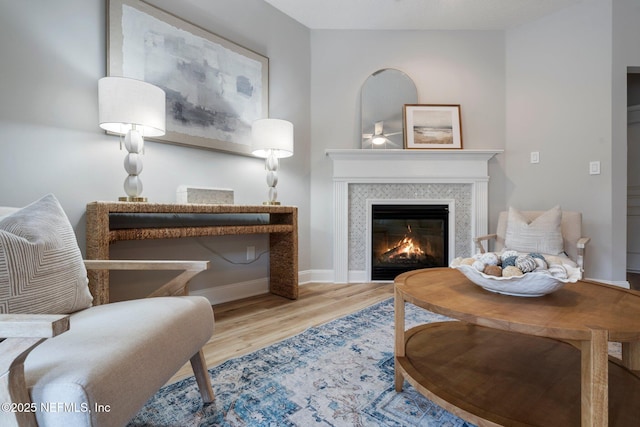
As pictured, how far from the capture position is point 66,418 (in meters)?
0.52

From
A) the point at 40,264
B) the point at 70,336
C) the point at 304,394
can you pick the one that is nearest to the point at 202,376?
the point at 304,394

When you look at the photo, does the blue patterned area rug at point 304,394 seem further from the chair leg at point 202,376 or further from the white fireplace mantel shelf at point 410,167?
the white fireplace mantel shelf at point 410,167

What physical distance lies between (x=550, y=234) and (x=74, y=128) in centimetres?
334

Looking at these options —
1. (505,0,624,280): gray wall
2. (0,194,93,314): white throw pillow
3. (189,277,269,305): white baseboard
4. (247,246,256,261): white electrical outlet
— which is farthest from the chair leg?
(505,0,624,280): gray wall

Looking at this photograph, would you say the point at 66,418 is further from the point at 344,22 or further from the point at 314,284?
the point at 344,22

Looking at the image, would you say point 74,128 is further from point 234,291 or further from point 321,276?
point 321,276

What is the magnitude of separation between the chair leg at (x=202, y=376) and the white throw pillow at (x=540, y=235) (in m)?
2.45

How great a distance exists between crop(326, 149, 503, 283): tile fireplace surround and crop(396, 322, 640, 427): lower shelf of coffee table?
1.62m

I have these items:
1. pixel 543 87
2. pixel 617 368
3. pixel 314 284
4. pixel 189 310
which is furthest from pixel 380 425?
pixel 543 87

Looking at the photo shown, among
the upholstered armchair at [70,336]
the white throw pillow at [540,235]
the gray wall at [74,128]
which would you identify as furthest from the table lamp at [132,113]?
the white throw pillow at [540,235]

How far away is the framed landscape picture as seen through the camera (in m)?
2.96

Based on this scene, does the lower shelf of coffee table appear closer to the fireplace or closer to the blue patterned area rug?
the blue patterned area rug

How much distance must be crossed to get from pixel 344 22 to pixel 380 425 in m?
3.23

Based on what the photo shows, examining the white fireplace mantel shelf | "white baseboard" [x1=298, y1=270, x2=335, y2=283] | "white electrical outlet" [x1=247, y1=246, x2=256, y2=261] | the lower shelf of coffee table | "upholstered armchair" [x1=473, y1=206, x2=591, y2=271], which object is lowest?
"white baseboard" [x1=298, y1=270, x2=335, y2=283]
